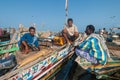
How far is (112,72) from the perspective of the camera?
20.4ft

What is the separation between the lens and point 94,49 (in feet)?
19.4

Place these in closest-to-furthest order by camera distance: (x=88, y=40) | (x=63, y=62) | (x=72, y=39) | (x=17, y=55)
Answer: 1. (x=88, y=40)
2. (x=17, y=55)
3. (x=63, y=62)
4. (x=72, y=39)

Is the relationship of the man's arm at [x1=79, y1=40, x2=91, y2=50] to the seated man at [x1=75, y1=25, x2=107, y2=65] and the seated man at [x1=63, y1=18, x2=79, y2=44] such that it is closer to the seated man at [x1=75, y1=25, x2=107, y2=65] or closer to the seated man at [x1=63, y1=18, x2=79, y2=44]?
the seated man at [x1=75, y1=25, x2=107, y2=65]

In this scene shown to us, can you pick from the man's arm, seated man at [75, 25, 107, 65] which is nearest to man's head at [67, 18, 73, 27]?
seated man at [75, 25, 107, 65]

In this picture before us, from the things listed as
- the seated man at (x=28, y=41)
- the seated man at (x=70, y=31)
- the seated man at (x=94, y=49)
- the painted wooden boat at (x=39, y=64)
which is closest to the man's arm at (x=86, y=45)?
the seated man at (x=94, y=49)

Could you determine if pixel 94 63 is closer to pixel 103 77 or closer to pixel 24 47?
pixel 103 77

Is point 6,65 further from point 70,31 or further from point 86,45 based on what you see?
point 70,31

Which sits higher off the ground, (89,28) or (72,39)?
(89,28)

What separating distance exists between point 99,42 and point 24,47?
2910mm

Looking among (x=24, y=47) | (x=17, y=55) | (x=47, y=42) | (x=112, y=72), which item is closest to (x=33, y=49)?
(x=24, y=47)

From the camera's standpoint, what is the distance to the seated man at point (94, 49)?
5.87 metres

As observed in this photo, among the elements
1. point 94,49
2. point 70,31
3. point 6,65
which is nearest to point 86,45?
point 94,49

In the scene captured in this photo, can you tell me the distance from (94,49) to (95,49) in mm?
33

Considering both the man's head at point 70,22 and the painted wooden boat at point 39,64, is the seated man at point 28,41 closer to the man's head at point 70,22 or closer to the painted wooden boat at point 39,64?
the painted wooden boat at point 39,64
